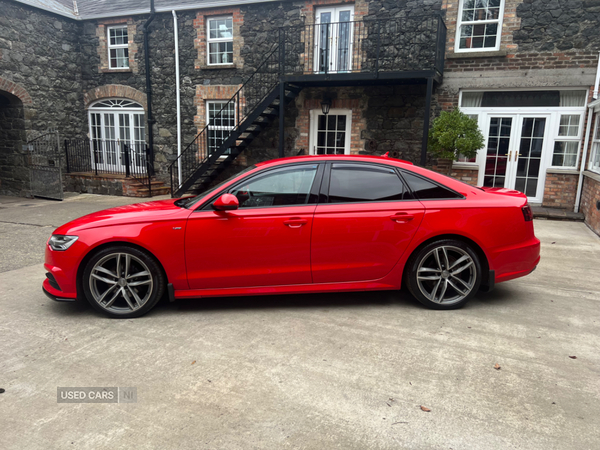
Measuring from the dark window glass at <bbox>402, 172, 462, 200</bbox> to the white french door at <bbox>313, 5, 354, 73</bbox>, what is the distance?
25.9 ft

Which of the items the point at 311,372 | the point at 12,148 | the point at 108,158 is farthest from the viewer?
the point at 108,158

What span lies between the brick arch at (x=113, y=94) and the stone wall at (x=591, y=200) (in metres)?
12.5

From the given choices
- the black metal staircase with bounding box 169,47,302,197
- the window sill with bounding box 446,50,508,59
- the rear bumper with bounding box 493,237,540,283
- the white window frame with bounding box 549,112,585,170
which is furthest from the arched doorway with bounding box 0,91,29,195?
the white window frame with bounding box 549,112,585,170

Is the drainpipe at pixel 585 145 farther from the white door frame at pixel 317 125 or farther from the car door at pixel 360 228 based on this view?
the car door at pixel 360 228

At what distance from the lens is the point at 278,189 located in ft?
13.4

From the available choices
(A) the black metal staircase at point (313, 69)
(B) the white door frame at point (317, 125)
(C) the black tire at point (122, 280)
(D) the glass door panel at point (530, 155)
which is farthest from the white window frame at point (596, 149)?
(C) the black tire at point (122, 280)

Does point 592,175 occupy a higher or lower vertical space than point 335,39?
lower

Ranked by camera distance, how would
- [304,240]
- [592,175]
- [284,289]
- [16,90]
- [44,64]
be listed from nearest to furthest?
[304,240] → [284,289] → [592,175] → [16,90] → [44,64]

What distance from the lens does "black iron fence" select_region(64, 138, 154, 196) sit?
13.9 m

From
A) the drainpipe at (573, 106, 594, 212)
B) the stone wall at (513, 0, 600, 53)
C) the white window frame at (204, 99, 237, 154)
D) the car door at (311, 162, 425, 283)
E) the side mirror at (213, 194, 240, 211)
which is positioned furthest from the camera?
the white window frame at (204, 99, 237, 154)

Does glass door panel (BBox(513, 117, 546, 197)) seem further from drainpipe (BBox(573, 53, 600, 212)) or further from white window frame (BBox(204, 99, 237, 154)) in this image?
white window frame (BBox(204, 99, 237, 154))

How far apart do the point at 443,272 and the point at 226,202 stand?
214 cm

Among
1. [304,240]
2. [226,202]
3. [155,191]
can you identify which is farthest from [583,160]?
[155,191]

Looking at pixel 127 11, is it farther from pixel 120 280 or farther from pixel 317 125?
pixel 120 280
